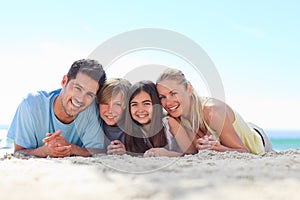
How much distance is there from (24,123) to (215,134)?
1877 mm

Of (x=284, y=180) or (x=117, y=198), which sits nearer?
(x=117, y=198)

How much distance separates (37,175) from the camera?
1.59 meters

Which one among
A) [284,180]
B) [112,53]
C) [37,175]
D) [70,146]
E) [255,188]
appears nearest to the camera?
[255,188]

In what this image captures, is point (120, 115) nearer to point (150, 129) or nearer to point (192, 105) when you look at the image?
point (150, 129)

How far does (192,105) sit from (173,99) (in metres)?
0.21

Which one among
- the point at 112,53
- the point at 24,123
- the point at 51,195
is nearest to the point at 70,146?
the point at 24,123

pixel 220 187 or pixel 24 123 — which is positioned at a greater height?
pixel 24 123

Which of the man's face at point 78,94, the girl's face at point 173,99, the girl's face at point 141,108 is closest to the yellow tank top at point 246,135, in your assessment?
the girl's face at point 173,99

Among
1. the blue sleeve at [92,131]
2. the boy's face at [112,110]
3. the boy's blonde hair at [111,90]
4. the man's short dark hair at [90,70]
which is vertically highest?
the man's short dark hair at [90,70]

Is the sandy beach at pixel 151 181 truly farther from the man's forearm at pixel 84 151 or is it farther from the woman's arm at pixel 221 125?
the woman's arm at pixel 221 125

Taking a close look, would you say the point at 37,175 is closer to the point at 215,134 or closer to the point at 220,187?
the point at 220,187

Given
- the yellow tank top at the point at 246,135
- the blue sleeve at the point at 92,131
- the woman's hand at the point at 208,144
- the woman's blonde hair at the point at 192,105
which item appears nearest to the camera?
the woman's hand at the point at 208,144

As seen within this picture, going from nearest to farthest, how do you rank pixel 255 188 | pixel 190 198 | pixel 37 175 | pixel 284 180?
pixel 190 198 → pixel 255 188 → pixel 284 180 → pixel 37 175

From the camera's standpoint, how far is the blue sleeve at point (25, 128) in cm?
333
